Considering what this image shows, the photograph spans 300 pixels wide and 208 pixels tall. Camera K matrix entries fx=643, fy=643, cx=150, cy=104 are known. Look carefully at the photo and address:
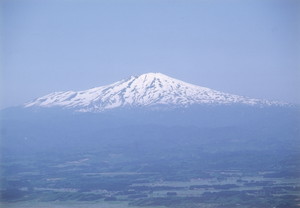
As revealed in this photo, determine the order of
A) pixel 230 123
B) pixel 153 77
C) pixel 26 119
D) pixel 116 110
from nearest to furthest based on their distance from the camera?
pixel 26 119, pixel 230 123, pixel 116 110, pixel 153 77

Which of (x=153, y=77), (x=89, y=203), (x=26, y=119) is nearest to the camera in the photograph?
(x=89, y=203)

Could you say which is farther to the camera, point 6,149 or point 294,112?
point 294,112

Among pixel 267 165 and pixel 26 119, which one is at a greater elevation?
pixel 26 119

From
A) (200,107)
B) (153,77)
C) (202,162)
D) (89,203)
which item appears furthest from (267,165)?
(153,77)

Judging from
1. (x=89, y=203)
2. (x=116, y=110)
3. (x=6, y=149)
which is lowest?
(x=89, y=203)

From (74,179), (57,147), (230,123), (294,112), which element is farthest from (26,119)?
(294,112)

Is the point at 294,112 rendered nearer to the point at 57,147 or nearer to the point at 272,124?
the point at 272,124
